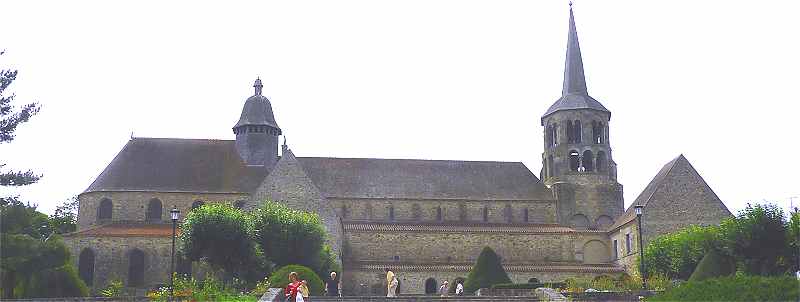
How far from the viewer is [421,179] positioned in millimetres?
57125

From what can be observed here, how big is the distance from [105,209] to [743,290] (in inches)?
1586

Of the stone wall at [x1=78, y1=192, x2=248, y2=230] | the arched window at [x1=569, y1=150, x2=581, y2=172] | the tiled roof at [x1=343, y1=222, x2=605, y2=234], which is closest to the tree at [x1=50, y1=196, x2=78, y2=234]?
the stone wall at [x1=78, y1=192, x2=248, y2=230]

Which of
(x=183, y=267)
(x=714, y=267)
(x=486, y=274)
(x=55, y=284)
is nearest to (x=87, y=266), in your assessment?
(x=183, y=267)

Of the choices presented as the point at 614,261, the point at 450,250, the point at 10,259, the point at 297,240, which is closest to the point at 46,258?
the point at 10,259

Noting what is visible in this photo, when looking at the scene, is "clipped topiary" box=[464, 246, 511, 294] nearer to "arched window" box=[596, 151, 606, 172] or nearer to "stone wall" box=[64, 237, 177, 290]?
"stone wall" box=[64, 237, 177, 290]

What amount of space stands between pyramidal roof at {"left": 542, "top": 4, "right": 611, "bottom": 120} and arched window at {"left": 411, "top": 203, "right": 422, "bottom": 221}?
12024mm

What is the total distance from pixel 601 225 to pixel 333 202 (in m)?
18.4

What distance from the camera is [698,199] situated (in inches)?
1980

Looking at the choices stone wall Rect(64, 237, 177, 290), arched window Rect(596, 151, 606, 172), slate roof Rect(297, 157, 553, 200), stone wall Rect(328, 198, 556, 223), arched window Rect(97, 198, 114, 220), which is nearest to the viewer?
stone wall Rect(64, 237, 177, 290)

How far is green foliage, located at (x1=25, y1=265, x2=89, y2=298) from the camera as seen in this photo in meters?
35.5

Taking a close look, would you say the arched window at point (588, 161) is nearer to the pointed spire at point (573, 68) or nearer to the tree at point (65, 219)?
the pointed spire at point (573, 68)

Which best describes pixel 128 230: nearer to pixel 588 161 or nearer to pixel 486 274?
pixel 486 274

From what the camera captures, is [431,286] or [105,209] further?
[105,209]

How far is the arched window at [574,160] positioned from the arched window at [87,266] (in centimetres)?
3157
